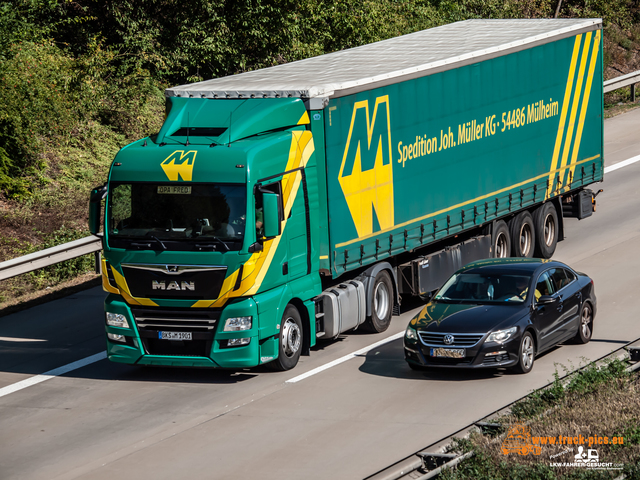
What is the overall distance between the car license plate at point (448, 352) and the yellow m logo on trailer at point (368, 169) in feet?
8.80

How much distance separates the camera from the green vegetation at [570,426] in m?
9.31

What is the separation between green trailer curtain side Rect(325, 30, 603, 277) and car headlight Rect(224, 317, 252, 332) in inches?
76.6

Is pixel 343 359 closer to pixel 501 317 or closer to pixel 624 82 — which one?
pixel 501 317

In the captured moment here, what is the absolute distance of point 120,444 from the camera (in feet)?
37.7

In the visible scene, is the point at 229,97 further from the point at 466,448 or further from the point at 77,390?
the point at 466,448

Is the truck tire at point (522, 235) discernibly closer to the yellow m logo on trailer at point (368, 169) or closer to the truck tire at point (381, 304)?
the truck tire at point (381, 304)

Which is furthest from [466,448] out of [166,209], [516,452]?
[166,209]

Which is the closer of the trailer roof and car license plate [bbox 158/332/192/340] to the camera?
car license plate [bbox 158/332/192/340]

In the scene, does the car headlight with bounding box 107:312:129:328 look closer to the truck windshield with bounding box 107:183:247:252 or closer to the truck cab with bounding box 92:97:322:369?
the truck cab with bounding box 92:97:322:369

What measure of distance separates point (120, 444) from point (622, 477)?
18.6 feet

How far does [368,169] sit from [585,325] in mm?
4078

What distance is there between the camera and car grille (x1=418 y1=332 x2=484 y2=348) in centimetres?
1312

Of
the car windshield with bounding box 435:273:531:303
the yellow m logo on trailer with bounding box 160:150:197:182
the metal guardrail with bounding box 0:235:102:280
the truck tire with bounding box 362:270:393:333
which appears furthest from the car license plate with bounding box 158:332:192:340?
the metal guardrail with bounding box 0:235:102:280

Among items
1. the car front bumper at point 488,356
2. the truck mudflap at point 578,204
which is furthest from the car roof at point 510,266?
the truck mudflap at point 578,204
